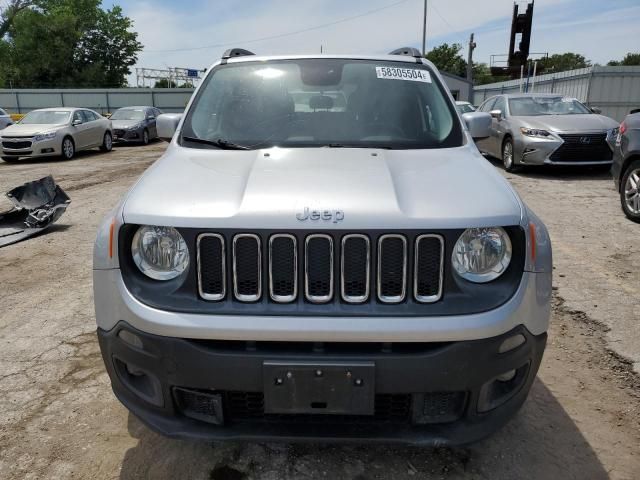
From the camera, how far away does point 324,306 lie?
1.95 meters

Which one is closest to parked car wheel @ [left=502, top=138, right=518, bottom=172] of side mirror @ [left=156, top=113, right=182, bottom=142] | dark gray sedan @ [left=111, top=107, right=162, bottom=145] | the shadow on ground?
side mirror @ [left=156, top=113, right=182, bottom=142]

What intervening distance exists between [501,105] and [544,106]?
36.5 inches

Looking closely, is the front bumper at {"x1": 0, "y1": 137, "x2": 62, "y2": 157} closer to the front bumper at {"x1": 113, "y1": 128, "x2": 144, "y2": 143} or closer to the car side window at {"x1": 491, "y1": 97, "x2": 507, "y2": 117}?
the front bumper at {"x1": 113, "y1": 128, "x2": 144, "y2": 143}

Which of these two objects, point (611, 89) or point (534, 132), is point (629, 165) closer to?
point (534, 132)

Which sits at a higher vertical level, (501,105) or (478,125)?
(478,125)

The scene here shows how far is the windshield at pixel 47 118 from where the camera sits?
15.1m

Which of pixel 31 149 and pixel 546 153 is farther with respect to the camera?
pixel 31 149

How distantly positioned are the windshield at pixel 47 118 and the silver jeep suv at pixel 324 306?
15.0 meters

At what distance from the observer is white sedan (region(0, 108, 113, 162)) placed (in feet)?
46.0

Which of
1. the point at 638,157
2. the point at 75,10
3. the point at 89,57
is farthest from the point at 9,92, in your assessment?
the point at 638,157

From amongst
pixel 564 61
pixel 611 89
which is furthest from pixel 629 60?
pixel 611 89

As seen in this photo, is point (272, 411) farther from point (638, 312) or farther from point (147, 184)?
point (638, 312)

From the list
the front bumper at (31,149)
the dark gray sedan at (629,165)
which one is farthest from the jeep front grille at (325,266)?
the front bumper at (31,149)

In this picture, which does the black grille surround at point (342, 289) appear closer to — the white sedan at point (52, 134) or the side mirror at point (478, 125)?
the side mirror at point (478, 125)
